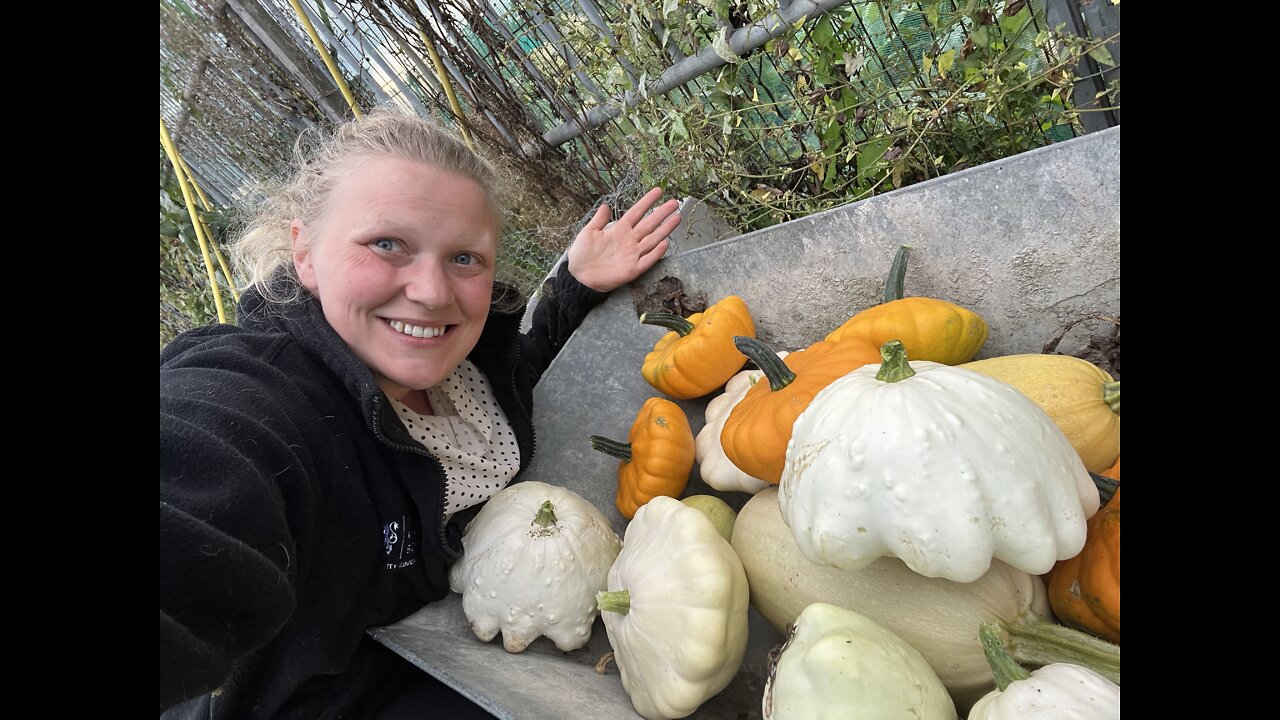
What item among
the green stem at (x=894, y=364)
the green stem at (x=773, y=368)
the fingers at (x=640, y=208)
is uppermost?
the fingers at (x=640, y=208)

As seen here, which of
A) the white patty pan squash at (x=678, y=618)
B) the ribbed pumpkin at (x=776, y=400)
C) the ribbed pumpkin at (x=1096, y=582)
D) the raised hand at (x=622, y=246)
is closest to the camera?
the ribbed pumpkin at (x=1096, y=582)

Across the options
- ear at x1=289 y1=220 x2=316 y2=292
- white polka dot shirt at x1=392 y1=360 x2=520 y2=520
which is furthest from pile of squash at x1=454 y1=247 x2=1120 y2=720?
ear at x1=289 y1=220 x2=316 y2=292

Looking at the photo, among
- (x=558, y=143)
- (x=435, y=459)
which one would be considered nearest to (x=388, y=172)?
(x=435, y=459)

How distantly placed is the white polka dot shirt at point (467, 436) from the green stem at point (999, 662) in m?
0.96

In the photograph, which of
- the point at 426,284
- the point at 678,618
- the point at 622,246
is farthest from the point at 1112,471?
the point at 622,246

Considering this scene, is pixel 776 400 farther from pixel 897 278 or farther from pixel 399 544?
pixel 399 544

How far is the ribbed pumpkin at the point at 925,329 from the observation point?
3.76ft

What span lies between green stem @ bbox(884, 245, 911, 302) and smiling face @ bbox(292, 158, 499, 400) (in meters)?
0.82

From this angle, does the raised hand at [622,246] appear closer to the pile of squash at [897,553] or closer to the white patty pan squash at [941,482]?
the pile of squash at [897,553]

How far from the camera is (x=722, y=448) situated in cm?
125

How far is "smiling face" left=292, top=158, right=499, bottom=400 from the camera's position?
3.76ft

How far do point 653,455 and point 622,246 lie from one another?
678mm

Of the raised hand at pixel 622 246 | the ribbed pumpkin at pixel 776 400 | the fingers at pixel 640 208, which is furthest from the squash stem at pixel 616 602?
the fingers at pixel 640 208

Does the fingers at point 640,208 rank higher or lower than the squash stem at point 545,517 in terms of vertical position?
higher
